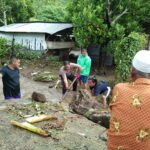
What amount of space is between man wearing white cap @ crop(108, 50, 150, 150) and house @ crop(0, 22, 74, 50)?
720 inches

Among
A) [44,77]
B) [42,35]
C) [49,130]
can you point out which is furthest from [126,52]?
[49,130]

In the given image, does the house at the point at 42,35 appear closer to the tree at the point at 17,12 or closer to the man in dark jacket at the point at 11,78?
the tree at the point at 17,12

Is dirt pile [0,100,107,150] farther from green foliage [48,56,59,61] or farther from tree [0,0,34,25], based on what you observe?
tree [0,0,34,25]

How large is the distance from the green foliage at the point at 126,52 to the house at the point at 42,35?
665 cm

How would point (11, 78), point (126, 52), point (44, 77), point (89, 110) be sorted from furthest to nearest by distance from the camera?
point (44, 77), point (126, 52), point (11, 78), point (89, 110)

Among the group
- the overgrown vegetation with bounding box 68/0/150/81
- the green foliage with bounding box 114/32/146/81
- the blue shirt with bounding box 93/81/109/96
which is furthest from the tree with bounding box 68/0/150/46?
the blue shirt with bounding box 93/81/109/96

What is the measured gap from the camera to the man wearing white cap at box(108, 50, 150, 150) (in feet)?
10.1

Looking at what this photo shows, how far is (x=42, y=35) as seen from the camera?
72.3ft

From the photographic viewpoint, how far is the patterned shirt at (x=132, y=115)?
121 inches

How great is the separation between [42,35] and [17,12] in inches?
239

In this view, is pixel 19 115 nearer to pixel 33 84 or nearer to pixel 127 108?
pixel 127 108

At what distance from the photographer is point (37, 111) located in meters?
7.01

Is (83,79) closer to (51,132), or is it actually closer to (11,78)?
(11,78)

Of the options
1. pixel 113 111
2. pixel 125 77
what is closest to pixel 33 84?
pixel 125 77
